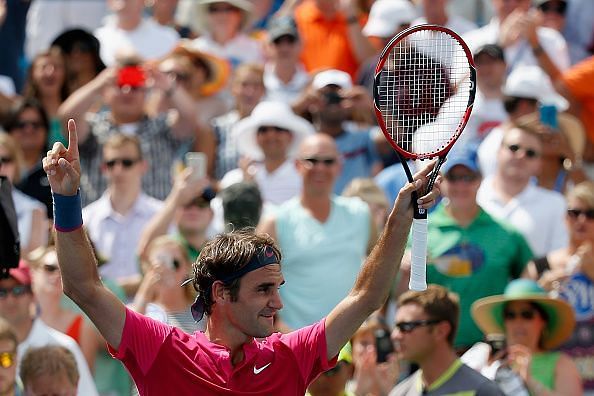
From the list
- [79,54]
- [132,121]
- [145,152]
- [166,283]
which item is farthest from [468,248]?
[79,54]

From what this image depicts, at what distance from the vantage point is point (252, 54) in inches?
502

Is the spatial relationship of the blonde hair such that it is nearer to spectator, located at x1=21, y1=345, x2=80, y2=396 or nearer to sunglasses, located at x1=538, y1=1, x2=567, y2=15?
spectator, located at x1=21, y1=345, x2=80, y2=396

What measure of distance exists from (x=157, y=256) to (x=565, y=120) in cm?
382

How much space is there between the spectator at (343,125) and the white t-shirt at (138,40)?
181cm

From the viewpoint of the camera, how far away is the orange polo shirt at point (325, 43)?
12.5m

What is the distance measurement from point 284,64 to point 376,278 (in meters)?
6.77

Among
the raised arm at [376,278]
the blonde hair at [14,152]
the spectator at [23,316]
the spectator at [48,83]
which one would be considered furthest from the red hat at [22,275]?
the raised arm at [376,278]

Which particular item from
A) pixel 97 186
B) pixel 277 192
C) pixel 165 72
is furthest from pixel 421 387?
pixel 165 72

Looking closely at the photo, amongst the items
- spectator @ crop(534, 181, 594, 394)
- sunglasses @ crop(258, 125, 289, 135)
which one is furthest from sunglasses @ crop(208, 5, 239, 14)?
spectator @ crop(534, 181, 594, 394)

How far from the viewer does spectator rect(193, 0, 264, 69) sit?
12.6 meters

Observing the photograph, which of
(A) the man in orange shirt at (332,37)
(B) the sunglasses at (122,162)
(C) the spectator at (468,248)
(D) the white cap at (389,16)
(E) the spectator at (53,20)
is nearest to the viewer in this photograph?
(C) the spectator at (468,248)

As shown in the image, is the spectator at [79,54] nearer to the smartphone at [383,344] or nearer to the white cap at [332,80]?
the white cap at [332,80]

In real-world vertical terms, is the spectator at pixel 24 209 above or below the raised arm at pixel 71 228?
below

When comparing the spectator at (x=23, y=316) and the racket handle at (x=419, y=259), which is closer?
the racket handle at (x=419, y=259)
